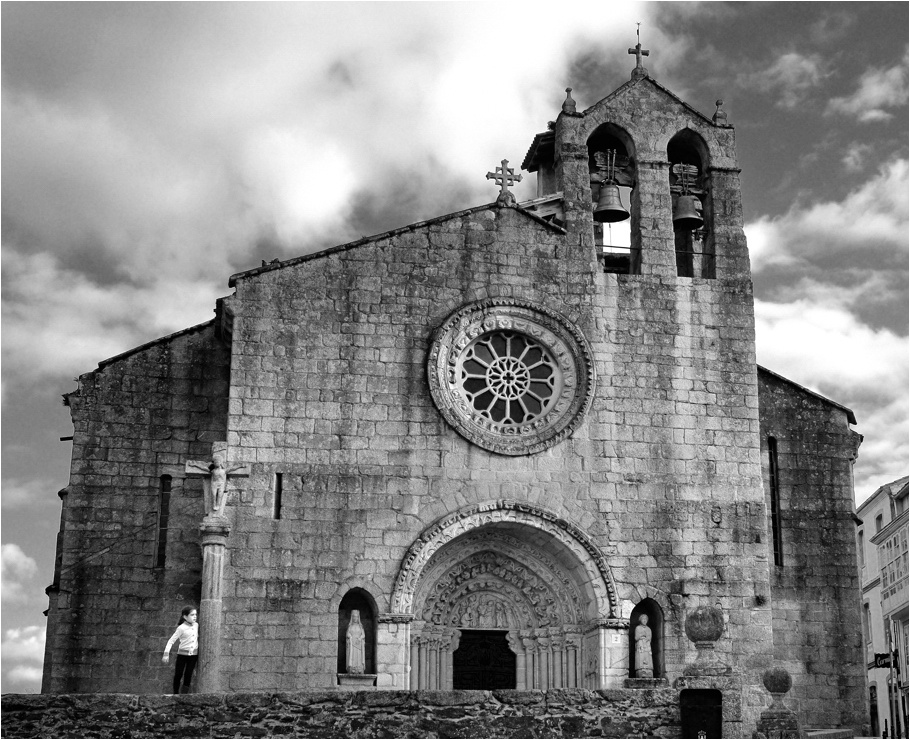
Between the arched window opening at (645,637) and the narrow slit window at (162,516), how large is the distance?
7.65m

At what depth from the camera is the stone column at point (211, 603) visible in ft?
58.5

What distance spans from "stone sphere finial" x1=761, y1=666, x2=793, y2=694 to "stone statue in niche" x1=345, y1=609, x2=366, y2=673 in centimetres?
630

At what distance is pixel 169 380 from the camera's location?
2186cm

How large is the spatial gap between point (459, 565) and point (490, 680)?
6.15 ft

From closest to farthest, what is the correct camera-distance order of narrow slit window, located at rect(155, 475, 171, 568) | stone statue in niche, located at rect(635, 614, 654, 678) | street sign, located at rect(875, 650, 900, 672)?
stone statue in niche, located at rect(635, 614, 654, 678) < narrow slit window, located at rect(155, 475, 171, 568) < street sign, located at rect(875, 650, 900, 672)

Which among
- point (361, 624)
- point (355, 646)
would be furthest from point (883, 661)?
point (355, 646)

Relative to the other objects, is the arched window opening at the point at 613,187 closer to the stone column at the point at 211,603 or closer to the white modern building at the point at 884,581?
the stone column at the point at 211,603

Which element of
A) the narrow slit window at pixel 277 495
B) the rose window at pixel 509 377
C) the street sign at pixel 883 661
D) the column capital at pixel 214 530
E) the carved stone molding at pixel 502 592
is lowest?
the street sign at pixel 883 661

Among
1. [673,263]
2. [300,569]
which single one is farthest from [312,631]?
[673,263]

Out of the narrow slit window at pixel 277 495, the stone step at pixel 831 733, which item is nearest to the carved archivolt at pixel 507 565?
the narrow slit window at pixel 277 495

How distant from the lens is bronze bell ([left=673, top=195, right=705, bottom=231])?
22362mm

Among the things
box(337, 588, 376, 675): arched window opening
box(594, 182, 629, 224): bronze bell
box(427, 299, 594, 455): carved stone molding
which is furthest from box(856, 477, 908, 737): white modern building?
box(337, 588, 376, 675): arched window opening

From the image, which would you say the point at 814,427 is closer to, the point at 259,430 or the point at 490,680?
the point at 490,680

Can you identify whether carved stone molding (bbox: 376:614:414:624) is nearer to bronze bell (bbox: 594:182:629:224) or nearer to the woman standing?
the woman standing
